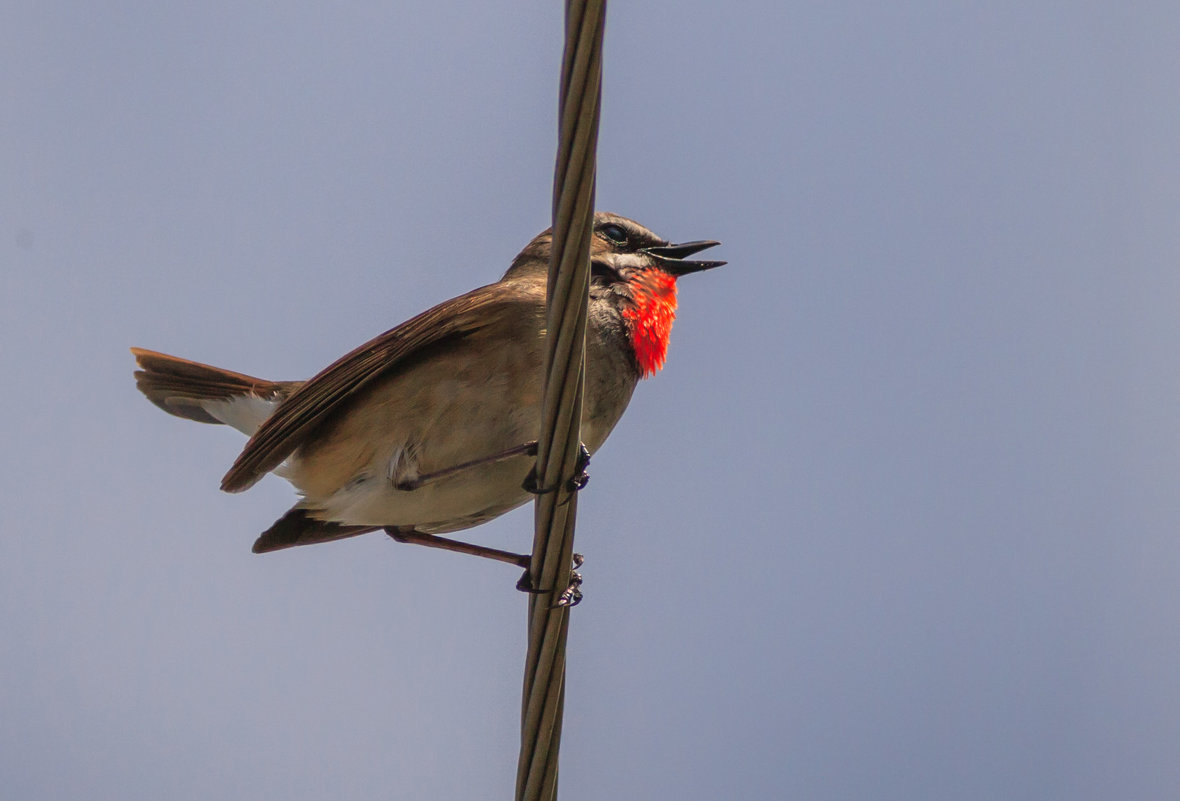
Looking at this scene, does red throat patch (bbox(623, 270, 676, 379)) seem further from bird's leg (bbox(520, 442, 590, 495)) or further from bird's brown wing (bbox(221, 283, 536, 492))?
bird's leg (bbox(520, 442, 590, 495))

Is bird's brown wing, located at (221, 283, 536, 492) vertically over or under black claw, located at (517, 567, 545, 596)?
over

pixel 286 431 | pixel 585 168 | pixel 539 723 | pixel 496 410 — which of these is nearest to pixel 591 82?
pixel 585 168

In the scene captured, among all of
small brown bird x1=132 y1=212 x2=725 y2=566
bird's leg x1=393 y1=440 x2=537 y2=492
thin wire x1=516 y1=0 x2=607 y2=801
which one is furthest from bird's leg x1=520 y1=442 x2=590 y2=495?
small brown bird x1=132 y1=212 x2=725 y2=566

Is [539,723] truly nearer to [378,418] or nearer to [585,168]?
[585,168]

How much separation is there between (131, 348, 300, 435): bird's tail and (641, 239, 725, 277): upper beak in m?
1.72

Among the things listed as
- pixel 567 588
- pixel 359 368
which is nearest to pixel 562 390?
pixel 567 588

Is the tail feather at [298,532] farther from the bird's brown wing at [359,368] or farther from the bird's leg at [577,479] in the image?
the bird's leg at [577,479]

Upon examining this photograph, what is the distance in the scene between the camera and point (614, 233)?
209 inches

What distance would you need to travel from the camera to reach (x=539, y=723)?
2.87 meters

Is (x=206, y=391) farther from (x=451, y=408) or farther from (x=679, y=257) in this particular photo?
(x=679, y=257)

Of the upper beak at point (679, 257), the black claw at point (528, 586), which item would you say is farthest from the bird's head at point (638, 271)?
the black claw at point (528, 586)

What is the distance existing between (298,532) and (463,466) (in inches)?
52.2

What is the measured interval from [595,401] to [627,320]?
424mm

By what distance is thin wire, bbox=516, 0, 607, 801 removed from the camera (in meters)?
2.46
